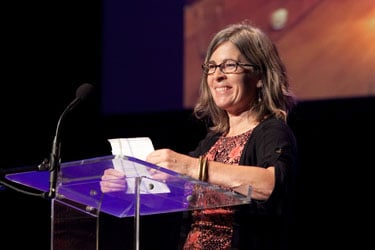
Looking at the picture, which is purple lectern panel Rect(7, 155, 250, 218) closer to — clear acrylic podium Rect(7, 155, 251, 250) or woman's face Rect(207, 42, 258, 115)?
clear acrylic podium Rect(7, 155, 251, 250)

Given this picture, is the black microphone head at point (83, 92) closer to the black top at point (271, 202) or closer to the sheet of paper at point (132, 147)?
the sheet of paper at point (132, 147)

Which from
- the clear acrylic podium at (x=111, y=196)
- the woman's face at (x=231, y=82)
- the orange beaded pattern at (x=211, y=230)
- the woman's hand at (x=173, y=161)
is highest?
the woman's face at (x=231, y=82)

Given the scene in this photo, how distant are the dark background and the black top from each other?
193 centimetres

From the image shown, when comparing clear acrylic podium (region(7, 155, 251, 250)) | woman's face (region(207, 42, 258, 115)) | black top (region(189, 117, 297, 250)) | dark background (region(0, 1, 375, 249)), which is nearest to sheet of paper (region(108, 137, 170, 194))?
clear acrylic podium (region(7, 155, 251, 250))

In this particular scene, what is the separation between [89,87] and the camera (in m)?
1.79

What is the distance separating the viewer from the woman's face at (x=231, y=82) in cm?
212

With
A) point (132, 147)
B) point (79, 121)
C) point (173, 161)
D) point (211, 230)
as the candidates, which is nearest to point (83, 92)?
point (132, 147)

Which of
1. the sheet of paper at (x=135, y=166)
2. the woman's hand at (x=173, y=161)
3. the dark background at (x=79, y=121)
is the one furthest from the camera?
the dark background at (x=79, y=121)

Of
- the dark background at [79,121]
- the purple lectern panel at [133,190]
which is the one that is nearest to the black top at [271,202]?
the purple lectern panel at [133,190]

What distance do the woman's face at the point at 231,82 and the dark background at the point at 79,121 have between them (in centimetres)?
174

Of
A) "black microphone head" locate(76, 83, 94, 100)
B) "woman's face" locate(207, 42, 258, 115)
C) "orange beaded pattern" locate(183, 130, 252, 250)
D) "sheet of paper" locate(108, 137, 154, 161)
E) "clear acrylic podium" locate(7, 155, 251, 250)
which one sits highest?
"woman's face" locate(207, 42, 258, 115)

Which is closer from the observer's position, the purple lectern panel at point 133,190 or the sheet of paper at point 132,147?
the purple lectern panel at point 133,190

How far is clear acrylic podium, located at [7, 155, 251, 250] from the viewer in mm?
1555

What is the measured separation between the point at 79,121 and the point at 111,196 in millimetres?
3024
